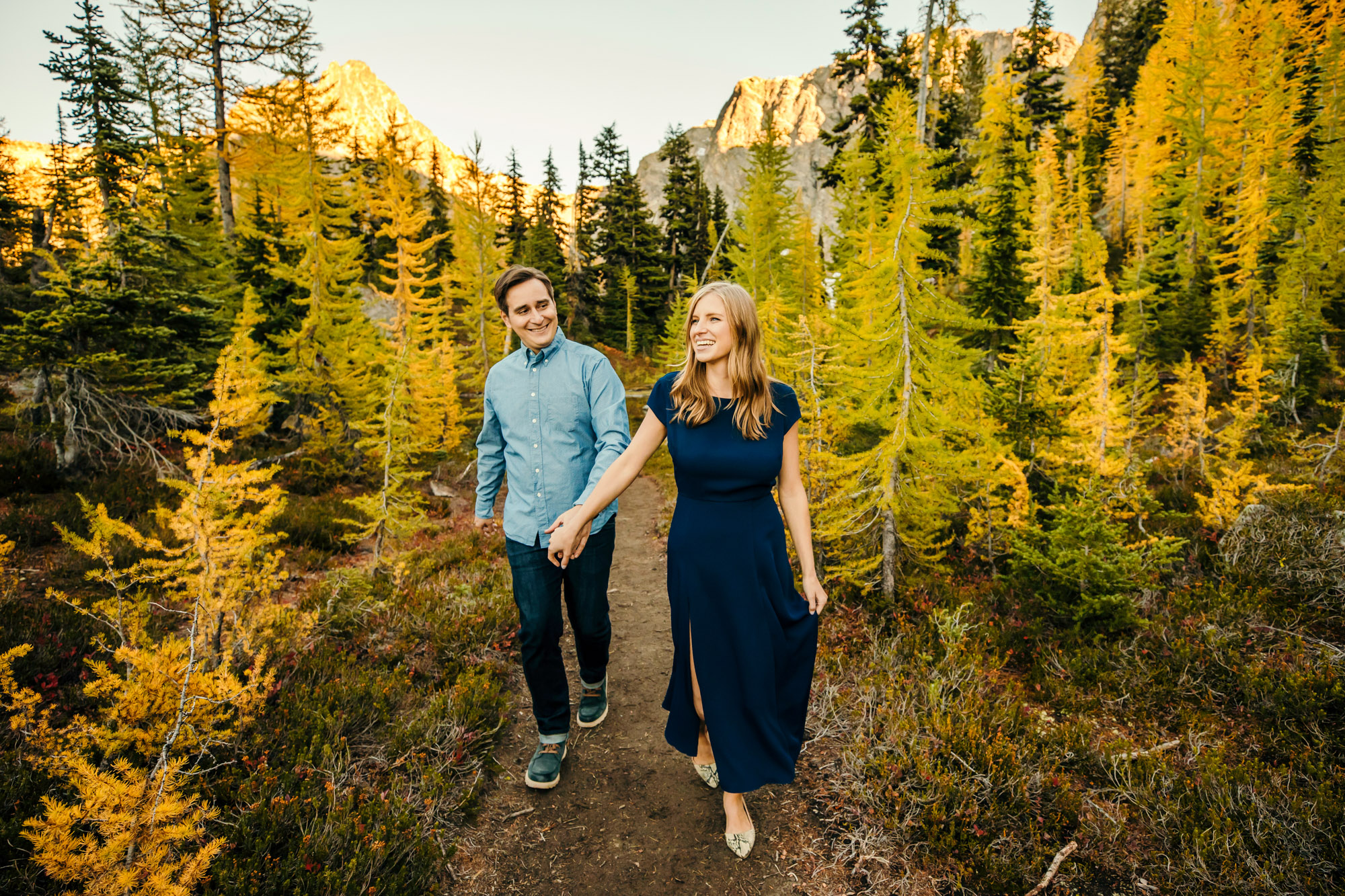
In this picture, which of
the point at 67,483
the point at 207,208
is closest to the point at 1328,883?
the point at 67,483

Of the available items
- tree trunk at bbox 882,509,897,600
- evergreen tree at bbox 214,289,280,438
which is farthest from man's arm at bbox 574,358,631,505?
tree trunk at bbox 882,509,897,600

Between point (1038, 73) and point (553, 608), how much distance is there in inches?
1642

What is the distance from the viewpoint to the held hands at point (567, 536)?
9.56 ft

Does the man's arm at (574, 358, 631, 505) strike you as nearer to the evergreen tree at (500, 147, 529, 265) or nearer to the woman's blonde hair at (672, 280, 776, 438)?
the woman's blonde hair at (672, 280, 776, 438)

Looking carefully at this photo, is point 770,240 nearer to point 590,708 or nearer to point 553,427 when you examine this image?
point 553,427

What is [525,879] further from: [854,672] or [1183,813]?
[1183,813]

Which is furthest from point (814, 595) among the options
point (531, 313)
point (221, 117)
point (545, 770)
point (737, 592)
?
point (221, 117)

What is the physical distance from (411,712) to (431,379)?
1150cm

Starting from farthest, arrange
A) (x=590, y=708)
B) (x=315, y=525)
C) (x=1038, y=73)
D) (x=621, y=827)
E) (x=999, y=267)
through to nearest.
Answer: (x=1038, y=73) → (x=999, y=267) → (x=315, y=525) → (x=590, y=708) → (x=621, y=827)

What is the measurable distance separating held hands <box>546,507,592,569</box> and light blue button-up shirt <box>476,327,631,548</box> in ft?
1.36

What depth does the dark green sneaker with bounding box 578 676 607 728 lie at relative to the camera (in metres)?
4.31

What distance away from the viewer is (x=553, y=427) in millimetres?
3471

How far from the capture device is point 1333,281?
49.2 feet

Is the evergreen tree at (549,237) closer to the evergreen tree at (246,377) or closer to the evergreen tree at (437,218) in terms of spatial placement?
the evergreen tree at (437,218)
